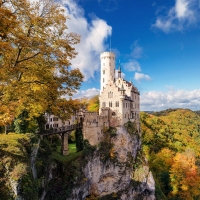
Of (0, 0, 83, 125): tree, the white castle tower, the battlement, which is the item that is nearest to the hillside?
the white castle tower

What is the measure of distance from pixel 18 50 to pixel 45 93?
364cm

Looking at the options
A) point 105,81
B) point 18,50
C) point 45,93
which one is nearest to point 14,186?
point 45,93

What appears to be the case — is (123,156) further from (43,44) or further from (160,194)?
(43,44)

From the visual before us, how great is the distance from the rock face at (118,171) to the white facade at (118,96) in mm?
3593

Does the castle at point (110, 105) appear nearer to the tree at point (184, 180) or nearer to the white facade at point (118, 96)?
the white facade at point (118, 96)

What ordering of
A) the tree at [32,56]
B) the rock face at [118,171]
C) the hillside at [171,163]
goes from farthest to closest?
1. the hillside at [171,163]
2. the rock face at [118,171]
3. the tree at [32,56]

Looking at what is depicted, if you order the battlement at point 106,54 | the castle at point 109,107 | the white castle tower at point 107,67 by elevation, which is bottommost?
the castle at point 109,107

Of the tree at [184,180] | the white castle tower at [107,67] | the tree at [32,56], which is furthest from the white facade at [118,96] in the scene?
the tree at [32,56]

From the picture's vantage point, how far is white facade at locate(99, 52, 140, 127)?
3712 cm

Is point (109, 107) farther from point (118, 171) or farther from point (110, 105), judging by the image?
point (118, 171)

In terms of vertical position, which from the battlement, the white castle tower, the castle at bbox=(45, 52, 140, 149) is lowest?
A: the castle at bbox=(45, 52, 140, 149)

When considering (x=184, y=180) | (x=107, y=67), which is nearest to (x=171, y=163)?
(x=184, y=180)

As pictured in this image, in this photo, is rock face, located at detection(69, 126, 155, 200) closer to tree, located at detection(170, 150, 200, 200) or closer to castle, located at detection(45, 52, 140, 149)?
castle, located at detection(45, 52, 140, 149)

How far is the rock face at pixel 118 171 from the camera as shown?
3180cm
